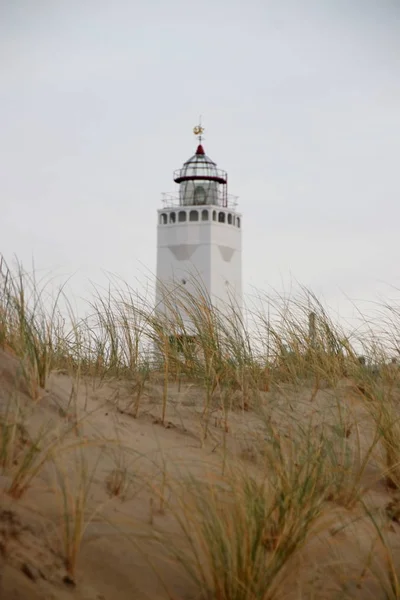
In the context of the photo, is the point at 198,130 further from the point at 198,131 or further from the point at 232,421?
the point at 232,421

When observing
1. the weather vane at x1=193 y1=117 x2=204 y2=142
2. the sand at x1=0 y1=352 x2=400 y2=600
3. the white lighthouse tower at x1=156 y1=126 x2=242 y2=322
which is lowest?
the sand at x1=0 y1=352 x2=400 y2=600

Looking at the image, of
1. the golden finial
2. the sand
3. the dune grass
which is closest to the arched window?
the golden finial

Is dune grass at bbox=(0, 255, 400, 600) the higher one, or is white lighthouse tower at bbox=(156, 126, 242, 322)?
white lighthouse tower at bbox=(156, 126, 242, 322)

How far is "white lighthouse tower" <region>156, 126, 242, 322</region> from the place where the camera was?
31.4 metres

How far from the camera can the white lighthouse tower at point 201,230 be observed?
31.4 metres

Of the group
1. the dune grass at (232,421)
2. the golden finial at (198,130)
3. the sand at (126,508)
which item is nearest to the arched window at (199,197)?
the golden finial at (198,130)

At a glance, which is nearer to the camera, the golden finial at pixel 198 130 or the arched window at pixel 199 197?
the arched window at pixel 199 197

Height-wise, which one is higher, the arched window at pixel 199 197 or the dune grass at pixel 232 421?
the arched window at pixel 199 197

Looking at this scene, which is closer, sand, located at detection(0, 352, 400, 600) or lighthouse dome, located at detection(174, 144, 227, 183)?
sand, located at detection(0, 352, 400, 600)

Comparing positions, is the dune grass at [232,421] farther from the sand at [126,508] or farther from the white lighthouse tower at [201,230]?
the white lighthouse tower at [201,230]

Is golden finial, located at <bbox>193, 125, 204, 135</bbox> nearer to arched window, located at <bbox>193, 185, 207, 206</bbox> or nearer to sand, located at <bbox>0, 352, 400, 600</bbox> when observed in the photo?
arched window, located at <bbox>193, 185, 207, 206</bbox>

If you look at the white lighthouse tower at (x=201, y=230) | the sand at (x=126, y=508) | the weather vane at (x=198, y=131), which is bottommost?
the sand at (x=126, y=508)

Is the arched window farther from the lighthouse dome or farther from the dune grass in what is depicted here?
the dune grass

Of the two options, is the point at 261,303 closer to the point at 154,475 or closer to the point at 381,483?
the point at 381,483
